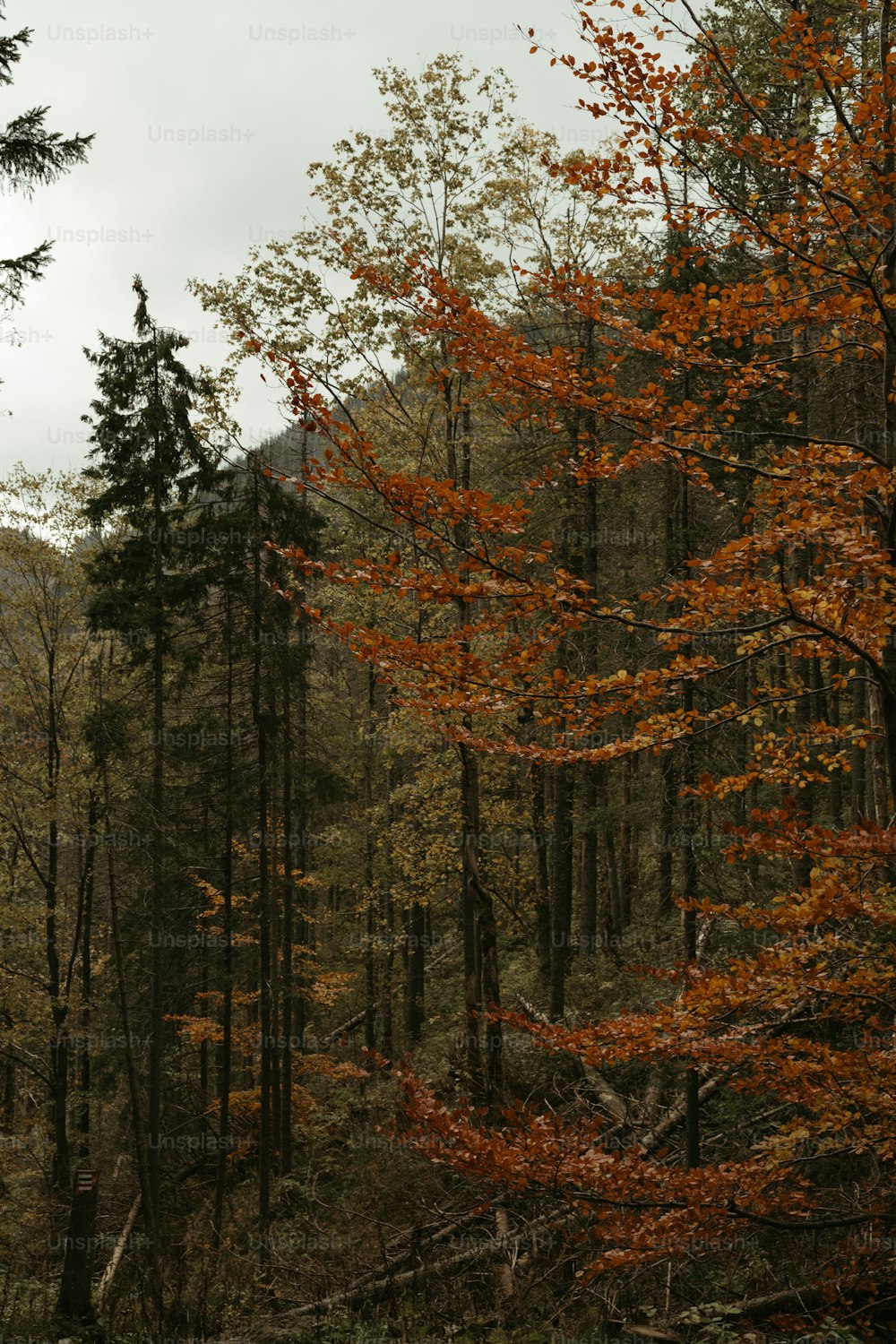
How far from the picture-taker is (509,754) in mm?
6684

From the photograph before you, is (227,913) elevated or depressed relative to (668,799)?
depressed

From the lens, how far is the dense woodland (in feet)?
14.2

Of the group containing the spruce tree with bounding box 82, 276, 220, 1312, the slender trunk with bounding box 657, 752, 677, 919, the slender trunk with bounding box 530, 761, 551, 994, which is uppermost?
the spruce tree with bounding box 82, 276, 220, 1312

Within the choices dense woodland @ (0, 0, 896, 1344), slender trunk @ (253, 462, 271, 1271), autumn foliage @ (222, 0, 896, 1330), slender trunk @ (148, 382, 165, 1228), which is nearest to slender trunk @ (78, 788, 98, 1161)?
dense woodland @ (0, 0, 896, 1344)

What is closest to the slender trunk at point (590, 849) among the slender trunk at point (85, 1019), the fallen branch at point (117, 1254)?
the fallen branch at point (117, 1254)

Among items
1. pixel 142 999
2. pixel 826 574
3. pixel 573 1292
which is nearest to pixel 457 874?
pixel 142 999

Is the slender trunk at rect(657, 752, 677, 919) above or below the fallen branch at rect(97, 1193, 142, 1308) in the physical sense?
above

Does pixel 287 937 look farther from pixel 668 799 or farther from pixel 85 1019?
pixel 668 799

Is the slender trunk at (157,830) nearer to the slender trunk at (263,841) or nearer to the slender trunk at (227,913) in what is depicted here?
the slender trunk at (227,913)

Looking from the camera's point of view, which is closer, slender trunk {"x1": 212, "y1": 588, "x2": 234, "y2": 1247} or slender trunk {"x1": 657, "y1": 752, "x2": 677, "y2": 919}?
slender trunk {"x1": 657, "y1": 752, "x2": 677, "y2": 919}

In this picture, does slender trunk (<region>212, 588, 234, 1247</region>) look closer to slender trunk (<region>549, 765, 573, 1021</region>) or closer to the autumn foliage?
slender trunk (<region>549, 765, 573, 1021</region>)

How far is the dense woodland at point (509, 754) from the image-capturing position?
4320 mm

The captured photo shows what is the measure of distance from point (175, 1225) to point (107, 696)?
9.18 metres

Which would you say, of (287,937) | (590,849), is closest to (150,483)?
(287,937)
